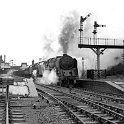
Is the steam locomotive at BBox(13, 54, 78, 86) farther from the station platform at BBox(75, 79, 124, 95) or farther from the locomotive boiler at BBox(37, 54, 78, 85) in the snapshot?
the station platform at BBox(75, 79, 124, 95)

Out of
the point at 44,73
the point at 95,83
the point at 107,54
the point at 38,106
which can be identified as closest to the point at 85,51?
the point at 107,54

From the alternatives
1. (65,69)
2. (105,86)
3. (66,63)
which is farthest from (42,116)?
(65,69)

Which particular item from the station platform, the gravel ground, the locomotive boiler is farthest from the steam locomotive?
the gravel ground

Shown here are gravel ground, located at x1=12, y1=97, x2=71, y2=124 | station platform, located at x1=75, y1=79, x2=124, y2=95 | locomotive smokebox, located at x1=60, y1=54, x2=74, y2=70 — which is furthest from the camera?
locomotive smokebox, located at x1=60, y1=54, x2=74, y2=70

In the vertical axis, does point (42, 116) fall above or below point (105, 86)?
below

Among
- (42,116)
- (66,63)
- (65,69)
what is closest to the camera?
(42,116)

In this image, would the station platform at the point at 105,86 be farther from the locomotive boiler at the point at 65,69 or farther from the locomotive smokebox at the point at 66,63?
the locomotive smokebox at the point at 66,63

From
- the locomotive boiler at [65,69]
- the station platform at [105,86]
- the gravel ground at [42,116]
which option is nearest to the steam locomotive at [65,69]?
the locomotive boiler at [65,69]

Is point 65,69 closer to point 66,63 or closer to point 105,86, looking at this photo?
point 66,63

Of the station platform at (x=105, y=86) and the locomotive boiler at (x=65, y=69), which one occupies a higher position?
the locomotive boiler at (x=65, y=69)

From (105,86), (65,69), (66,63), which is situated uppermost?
(66,63)

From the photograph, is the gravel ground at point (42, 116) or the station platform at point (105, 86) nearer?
the gravel ground at point (42, 116)

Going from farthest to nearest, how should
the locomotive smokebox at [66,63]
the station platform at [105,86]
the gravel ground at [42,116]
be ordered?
the locomotive smokebox at [66,63] < the station platform at [105,86] < the gravel ground at [42,116]

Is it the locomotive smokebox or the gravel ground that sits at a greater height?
the locomotive smokebox
